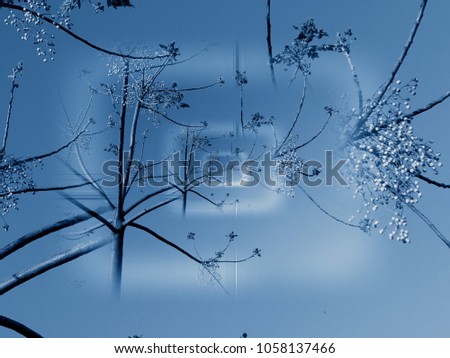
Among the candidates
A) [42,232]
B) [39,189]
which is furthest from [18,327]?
[39,189]

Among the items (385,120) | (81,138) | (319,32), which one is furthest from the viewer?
(81,138)

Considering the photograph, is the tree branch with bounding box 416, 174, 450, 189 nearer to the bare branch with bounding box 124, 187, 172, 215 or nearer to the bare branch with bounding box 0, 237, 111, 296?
Answer: the bare branch with bounding box 124, 187, 172, 215

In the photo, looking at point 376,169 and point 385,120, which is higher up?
point 385,120

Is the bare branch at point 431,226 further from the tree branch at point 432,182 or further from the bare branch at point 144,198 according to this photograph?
the bare branch at point 144,198

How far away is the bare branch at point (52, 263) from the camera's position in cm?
246

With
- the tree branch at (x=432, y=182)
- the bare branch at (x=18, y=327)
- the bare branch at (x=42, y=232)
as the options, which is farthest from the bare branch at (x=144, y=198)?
the tree branch at (x=432, y=182)

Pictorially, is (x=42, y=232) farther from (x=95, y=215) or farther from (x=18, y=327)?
(x=18, y=327)

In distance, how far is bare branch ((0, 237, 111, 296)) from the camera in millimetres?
2459

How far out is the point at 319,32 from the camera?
7.77 ft

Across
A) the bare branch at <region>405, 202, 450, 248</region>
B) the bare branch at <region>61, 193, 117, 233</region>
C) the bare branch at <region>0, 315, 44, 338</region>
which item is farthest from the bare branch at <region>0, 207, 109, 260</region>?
the bare branch at <region>405, 202, 450, 248</region>
